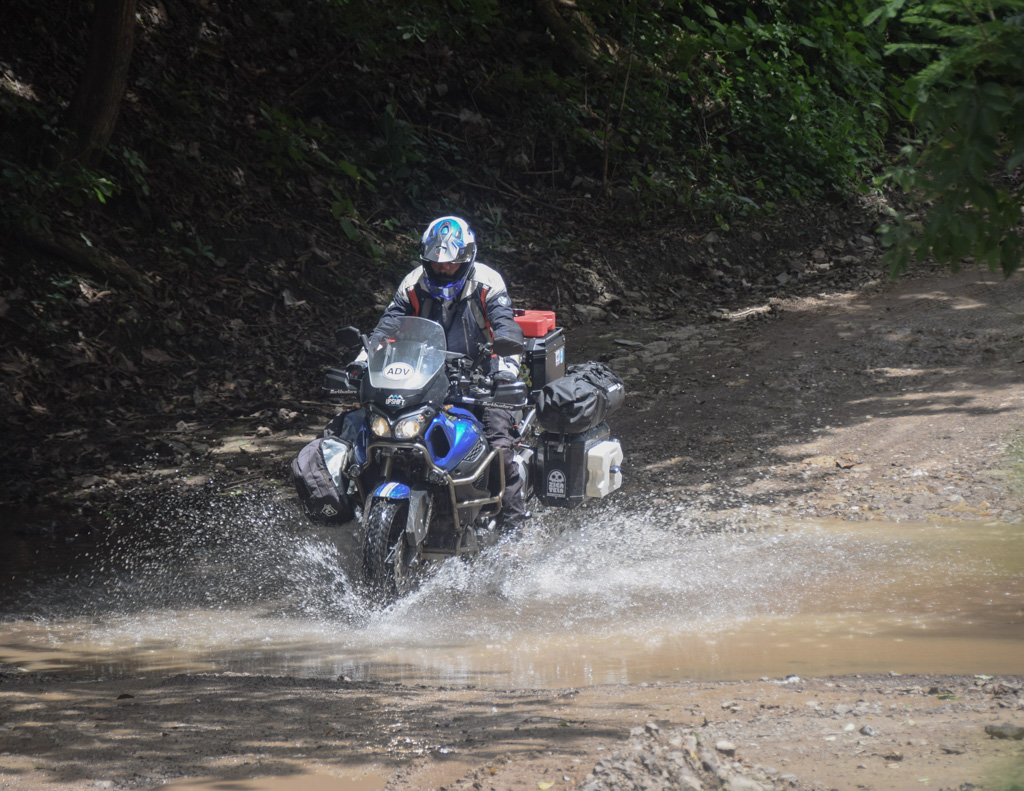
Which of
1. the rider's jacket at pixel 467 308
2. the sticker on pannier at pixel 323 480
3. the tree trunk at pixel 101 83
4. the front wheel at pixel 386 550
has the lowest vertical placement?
the front wheel at pixel 386 550

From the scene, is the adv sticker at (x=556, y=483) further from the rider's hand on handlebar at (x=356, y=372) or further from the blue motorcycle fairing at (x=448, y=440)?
the rider's hand on handlebar at (x=356, y=372)

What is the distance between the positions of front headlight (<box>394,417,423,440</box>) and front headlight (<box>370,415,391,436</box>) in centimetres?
7

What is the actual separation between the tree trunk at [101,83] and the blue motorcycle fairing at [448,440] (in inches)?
261

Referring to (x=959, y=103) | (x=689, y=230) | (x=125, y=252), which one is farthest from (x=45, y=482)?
(x=689, y=230)

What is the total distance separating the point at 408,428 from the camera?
18.4ft

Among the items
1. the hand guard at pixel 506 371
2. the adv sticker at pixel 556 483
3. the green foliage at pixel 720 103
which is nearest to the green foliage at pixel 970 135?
the hand guard at pixel 506 371

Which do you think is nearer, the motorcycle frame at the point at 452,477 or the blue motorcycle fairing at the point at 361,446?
the motorcycle frame at the point at 452,477

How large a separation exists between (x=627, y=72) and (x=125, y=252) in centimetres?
753

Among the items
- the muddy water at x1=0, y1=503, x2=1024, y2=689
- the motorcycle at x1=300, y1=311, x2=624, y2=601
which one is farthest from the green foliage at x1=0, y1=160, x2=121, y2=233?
the motorcycle at x1=300, y1=311, x2=624, y2=601

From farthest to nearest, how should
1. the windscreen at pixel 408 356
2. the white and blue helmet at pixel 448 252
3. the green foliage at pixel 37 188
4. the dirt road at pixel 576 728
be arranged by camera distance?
the green foliage at pixel 37 188 < the white and blue helmet at pixel 448 252 < the windscreen at pixel 408 356 < the dirt road at pixel 576 728

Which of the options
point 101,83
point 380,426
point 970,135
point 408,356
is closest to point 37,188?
point 101,83

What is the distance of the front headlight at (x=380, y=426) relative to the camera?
5637mm

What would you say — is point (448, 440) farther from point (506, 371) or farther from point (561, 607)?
point (561, 607)

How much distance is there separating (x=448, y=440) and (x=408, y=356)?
21.1 inches
